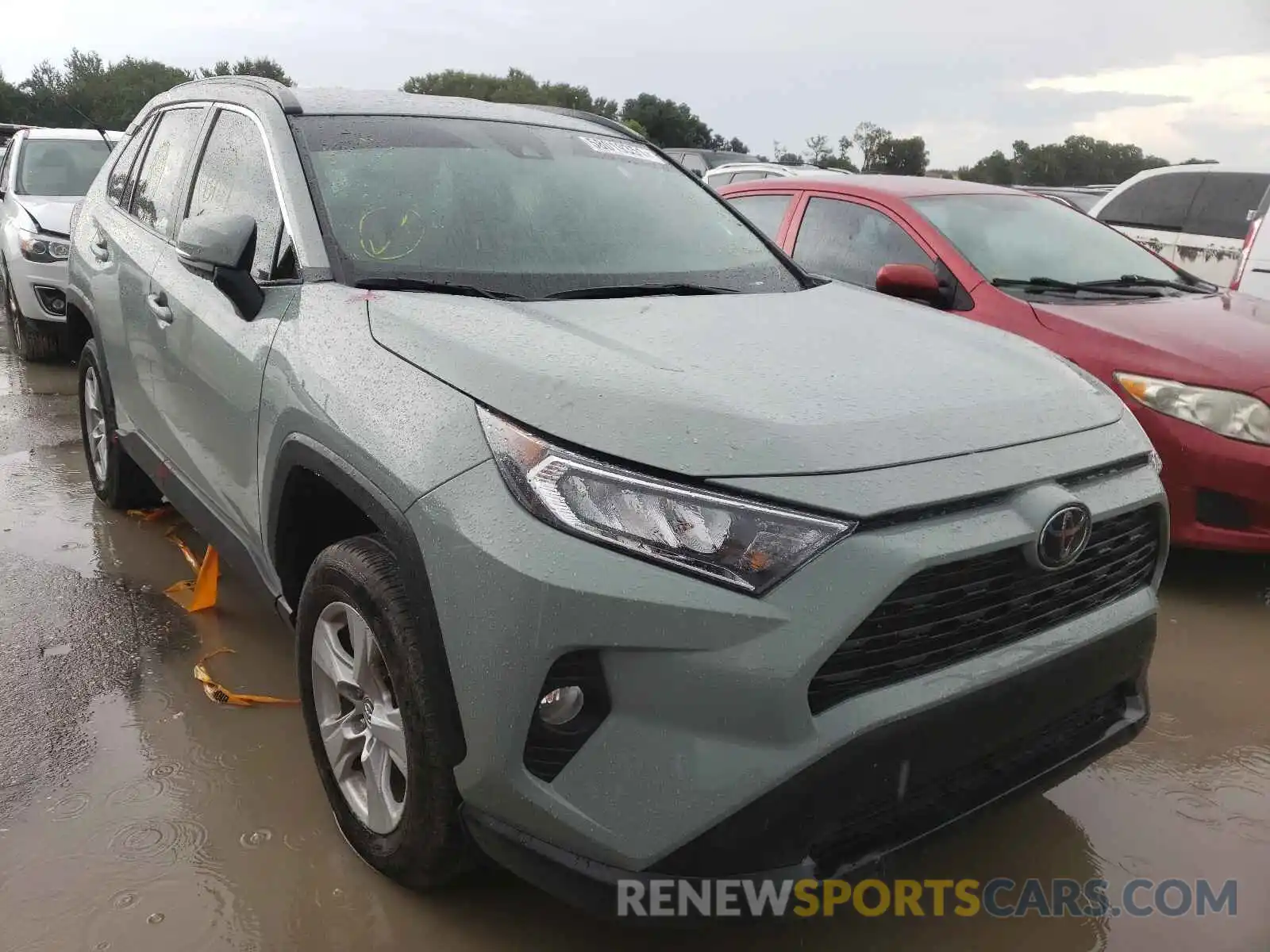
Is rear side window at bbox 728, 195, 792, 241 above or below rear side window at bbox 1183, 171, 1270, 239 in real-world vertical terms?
below

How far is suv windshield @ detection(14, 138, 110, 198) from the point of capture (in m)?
8.47

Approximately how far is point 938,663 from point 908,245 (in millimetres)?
3247

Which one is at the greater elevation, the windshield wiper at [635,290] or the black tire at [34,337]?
the windshield wiper at [635,290]

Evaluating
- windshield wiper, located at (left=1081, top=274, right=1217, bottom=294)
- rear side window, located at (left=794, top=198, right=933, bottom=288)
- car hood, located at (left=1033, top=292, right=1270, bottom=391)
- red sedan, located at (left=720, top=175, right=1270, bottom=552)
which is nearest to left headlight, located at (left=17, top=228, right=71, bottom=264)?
red sedan, located at (left=720, top=175, right=1270, bottom=552)

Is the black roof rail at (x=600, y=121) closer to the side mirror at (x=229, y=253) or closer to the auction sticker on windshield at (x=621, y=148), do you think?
the auction sticker on windshield at (x=621, y=148)

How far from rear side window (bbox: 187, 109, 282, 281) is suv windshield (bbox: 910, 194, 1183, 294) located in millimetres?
2963

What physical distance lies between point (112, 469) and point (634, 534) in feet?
11.2

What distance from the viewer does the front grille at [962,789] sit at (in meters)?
1.80

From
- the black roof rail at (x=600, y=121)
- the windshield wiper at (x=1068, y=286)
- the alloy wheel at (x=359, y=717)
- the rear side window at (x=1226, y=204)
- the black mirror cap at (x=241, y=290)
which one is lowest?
the alloy wheel at (x=359, y=717)

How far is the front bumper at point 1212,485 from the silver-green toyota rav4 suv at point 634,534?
143cm

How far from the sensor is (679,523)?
1.72 m

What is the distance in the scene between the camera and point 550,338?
2135mm

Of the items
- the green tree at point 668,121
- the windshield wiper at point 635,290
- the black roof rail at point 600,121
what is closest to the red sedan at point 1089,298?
the black roof rail at point 600,121

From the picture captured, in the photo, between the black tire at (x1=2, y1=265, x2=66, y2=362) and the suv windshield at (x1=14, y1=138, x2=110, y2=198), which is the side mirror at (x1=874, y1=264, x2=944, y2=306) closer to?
the black tire at (x1=2, y1=265, x2=66, y2=362)
